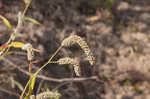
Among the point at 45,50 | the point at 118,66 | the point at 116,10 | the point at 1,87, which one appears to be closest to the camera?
the point at 1,87

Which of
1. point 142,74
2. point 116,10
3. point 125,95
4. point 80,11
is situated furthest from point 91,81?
point 116,10

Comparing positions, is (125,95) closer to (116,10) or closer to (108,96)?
(108,96)

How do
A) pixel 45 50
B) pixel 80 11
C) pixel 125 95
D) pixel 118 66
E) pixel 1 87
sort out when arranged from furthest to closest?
pixel 80 11, pixel 118 66, pixel 125 95, pixel 45 50, pixel 1 87

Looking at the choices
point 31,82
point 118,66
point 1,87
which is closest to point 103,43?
point 118,66

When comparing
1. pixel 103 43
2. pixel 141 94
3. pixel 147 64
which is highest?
pixel 103 43

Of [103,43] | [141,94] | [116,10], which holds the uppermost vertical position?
[116,10]

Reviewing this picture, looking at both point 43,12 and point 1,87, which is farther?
point 43,12

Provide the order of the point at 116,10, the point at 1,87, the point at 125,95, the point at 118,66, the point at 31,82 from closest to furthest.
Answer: the point at 31,82, the point at 1,87, the point at 125,95, the point at 118,66, the point at 116,10

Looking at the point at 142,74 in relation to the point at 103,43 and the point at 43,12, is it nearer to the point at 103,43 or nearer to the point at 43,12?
the point at 103,43

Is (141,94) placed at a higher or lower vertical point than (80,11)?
lower
